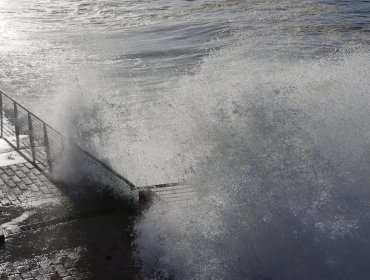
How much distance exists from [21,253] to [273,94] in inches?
269

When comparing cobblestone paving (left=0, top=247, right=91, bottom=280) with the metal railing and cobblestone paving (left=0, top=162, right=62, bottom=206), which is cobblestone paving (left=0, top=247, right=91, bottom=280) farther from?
cobblestone paving (left=0, top=162, right=62, bottom=206)

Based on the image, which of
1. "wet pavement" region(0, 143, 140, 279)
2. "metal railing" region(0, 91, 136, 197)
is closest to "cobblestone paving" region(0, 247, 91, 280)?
"wet pavement" region(0, 143, 140, 279)

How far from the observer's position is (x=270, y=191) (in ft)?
31.6

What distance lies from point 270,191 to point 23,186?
15.6 ft

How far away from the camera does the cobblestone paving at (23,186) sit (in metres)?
10.4

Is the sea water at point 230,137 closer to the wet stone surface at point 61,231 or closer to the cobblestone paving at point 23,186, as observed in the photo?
the wet stone surface at point 61,231

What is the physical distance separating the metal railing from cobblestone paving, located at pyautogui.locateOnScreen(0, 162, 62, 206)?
24cm

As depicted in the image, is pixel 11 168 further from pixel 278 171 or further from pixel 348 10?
pixel 348 10

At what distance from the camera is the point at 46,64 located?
22188 mm

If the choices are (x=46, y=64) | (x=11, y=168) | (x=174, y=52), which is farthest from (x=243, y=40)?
(x=11, y=168)

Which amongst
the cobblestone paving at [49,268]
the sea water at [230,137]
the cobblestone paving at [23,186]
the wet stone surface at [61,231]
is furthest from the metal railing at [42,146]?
the cobblestone paving at [49,268]

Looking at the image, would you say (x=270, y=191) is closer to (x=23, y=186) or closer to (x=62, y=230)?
(x=62, y=230)

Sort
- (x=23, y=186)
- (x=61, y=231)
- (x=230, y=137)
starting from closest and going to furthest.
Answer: (x=61, y=231), (x=23, y=186), (x=230, y=137)

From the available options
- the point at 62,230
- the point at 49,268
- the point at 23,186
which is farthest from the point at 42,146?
the point at 49,268
